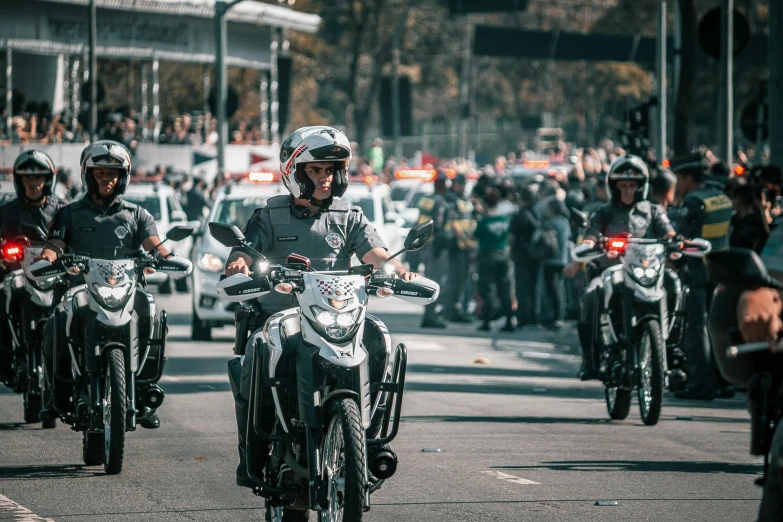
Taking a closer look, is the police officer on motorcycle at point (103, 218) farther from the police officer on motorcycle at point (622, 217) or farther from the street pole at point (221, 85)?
the street pole at point (221, 85)

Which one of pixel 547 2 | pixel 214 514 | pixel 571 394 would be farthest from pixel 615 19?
pixel 214 514

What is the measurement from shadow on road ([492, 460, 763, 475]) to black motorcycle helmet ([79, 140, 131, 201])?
2.92 meters

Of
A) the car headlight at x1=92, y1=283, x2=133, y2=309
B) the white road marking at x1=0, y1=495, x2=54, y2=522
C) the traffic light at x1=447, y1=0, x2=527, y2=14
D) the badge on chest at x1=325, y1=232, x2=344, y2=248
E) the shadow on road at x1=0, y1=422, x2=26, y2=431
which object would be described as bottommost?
the shadow on road at x1=0, y1=422, x2=26, y2=431

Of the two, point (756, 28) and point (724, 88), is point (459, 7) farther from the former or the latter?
point (756, 28)

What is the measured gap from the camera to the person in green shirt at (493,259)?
21250 mm

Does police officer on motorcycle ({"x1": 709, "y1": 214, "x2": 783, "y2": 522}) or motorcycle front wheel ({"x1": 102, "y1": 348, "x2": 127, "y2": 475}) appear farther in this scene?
motorcycle front wheel ({"x1": 102, "y1": 348, "x2": 127, "y2": 475})

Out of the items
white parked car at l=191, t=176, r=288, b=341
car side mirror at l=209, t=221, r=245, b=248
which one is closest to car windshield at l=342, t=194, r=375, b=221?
white parked car at l=191, t=176, r=288, b=341

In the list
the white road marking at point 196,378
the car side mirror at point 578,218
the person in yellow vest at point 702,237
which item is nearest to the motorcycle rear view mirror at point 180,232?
the car side mirror at point 578,218

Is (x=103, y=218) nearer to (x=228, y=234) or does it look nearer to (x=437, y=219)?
(x=228, y=234)

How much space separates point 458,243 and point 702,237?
8966mm

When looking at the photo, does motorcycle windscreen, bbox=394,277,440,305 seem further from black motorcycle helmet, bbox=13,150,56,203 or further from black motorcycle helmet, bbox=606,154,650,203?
black motorcycle helmet, bbox=606,154,650,203

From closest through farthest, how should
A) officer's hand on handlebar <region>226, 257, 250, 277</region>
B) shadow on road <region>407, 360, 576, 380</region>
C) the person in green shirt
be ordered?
officer's hand on handlebar <region>226, 257, 250, 277</region>
shadow on road <region>407, 360, 576, 380</region>
the person in green shirt

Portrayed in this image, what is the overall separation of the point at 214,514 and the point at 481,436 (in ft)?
11.0

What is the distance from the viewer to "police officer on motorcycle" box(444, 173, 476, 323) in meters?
22.1
